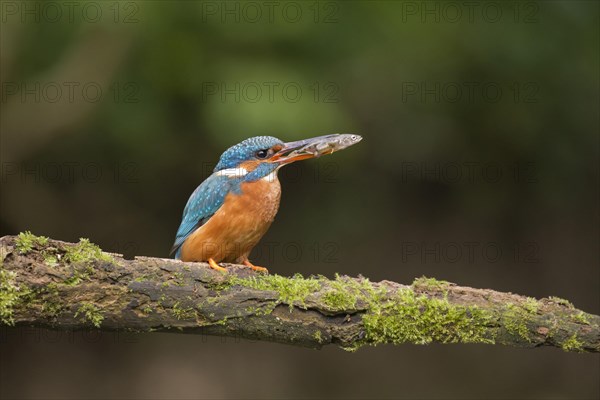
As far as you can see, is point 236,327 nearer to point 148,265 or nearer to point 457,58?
point 148,265

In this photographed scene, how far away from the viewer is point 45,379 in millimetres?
6195

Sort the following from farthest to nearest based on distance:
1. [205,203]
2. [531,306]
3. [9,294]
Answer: [205,203] < [531,306] < [9,294]

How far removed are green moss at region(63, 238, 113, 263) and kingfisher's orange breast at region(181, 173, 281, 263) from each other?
36.5 inches

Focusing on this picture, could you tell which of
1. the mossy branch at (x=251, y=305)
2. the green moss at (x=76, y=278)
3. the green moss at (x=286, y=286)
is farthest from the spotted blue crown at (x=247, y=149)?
the green moss at (x=76, y=278)

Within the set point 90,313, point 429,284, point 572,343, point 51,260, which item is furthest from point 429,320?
point 51,260

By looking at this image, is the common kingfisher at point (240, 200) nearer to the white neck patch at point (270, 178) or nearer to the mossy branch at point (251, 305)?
the white neck patch at point (270, 178)

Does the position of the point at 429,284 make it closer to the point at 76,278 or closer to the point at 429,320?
the point at 429,320

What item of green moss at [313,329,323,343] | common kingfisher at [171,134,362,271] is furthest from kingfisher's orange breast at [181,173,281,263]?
green moss at [313,329,323,343]

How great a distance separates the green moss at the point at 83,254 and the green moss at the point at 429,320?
1.16 m

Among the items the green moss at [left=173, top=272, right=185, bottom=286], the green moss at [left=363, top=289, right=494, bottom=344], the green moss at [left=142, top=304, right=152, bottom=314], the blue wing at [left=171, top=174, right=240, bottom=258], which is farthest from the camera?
the blue wing at [left=171, top=174, right=240, bottom=258]

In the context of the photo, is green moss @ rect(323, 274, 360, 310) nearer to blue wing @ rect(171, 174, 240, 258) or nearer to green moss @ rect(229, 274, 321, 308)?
green moss @ rect(229, 274, 321, 308)

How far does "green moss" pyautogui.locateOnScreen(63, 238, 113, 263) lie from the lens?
3074 mm

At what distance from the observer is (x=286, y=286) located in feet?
10.8

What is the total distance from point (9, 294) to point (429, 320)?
172cm
